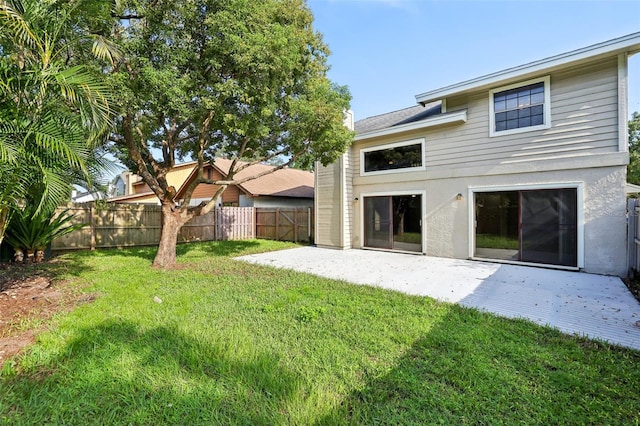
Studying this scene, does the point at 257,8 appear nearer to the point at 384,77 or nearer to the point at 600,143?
the point at 384,77

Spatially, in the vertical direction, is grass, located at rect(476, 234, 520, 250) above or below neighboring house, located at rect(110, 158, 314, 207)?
below

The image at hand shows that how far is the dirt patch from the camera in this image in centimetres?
340

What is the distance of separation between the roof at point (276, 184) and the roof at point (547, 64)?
951 centimetres

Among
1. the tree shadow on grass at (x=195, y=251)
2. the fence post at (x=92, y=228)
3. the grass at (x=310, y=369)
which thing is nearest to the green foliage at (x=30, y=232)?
the tree shadow on grass at (x=195, y=251)

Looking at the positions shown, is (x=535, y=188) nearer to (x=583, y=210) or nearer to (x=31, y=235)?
(x=583, y=210)

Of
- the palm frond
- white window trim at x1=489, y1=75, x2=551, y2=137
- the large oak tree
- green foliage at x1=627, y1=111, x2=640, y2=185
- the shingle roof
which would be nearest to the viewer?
the palm frond

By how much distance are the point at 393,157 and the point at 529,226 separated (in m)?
Answer: 4.59

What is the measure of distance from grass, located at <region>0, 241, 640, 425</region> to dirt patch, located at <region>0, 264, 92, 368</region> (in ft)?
0.82

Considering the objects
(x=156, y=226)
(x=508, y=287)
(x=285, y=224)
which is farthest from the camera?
(x=285, y=224)

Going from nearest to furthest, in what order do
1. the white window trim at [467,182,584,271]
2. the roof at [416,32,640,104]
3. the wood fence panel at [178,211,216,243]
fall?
1. the roof at [416,32,640,104]
2. the white window trim at [467,182,584,271]
3. the wood fence panel at [178,211,216,243]

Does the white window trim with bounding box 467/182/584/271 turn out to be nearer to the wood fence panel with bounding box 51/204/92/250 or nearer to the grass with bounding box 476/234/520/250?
the grass with bounding box 476/234/520/250

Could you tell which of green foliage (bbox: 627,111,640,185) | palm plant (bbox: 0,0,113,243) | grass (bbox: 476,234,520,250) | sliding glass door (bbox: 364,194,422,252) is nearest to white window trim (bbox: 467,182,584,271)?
grass (bbox: 476,234,520,250)

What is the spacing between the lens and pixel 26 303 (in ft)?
15.1

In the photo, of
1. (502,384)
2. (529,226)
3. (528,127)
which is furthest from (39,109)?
(529,226)
